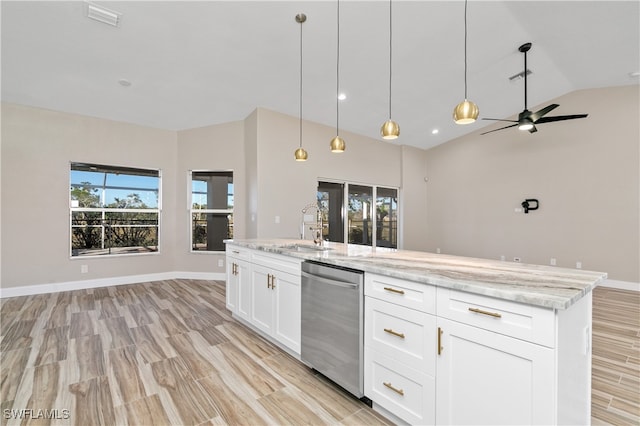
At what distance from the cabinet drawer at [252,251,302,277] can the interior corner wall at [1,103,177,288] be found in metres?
3.53

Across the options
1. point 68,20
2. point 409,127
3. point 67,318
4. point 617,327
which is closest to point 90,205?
point 67,318

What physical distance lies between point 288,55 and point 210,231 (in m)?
3.39

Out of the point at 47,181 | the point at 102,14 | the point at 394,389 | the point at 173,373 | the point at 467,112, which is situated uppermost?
the point at 102,14

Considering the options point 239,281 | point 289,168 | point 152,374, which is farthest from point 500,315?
point 289,168

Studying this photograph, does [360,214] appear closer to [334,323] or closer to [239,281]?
[239,281]

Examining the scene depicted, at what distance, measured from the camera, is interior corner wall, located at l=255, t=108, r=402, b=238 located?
4.84 metres

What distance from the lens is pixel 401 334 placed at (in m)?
1.66

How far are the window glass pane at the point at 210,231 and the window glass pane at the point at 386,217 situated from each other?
3451 millimetres

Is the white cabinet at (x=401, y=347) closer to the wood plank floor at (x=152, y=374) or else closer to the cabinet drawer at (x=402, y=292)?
the cabinet drawer at (x=402, y=292)

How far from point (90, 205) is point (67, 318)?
2136 millimetres

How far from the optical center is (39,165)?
4.41 metres

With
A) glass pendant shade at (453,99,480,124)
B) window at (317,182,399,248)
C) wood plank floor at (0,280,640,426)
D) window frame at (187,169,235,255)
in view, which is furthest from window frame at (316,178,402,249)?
glass pendant shade at (453,99,480,124)

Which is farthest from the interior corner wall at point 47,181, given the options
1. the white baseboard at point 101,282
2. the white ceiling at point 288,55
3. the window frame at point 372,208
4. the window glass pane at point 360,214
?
the window glass pane at point 360,214

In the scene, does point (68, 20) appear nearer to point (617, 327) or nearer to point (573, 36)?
point (573, 36)
